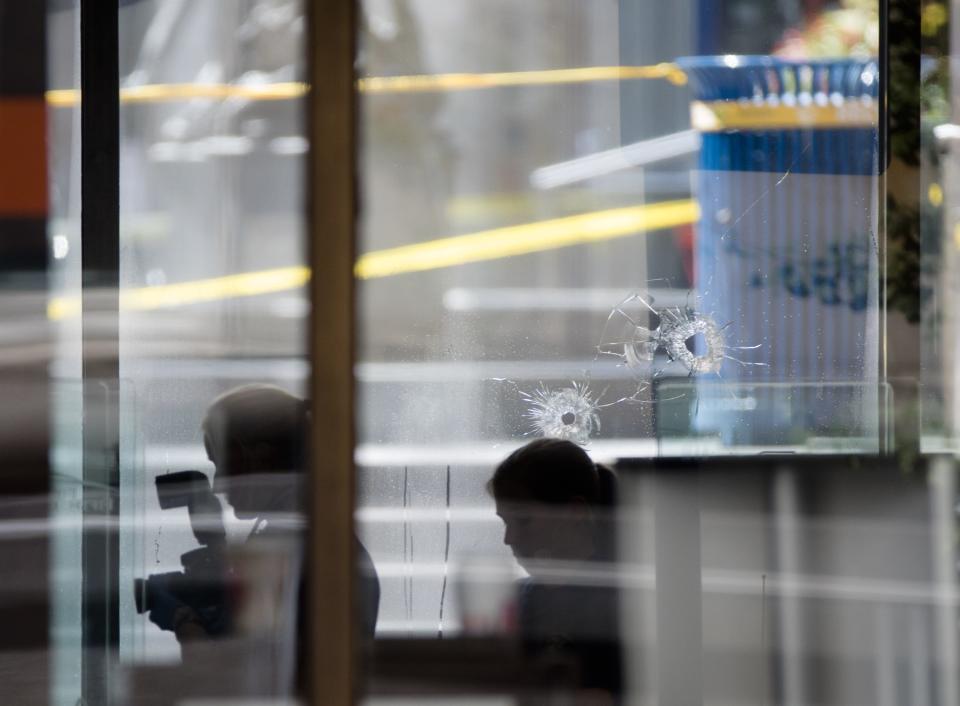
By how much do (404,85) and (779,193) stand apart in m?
0.74

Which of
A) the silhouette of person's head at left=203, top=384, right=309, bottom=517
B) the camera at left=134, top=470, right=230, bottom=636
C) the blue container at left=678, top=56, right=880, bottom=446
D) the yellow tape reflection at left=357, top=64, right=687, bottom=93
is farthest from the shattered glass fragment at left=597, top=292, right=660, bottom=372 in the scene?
the camera at left=134, top=470, right=230, bottom=636

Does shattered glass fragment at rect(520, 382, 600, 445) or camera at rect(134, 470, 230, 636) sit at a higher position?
shattered glass fragment at rect(520, 382, 600, 445)

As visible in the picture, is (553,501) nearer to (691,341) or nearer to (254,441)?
(691,341)

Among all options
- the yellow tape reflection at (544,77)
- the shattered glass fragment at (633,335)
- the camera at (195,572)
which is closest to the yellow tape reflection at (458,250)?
the shattered glass fragment at (633,335)

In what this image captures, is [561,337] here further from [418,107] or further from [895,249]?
[895,249]

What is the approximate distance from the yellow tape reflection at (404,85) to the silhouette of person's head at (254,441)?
0.56 m

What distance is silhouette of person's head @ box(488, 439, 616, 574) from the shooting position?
213cm

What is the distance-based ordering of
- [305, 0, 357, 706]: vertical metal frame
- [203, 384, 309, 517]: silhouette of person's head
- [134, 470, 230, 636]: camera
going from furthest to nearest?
[134, 470, 230, 636]: camera, [203, 384, 309, 517]: silhouette of person's head, [305, 0, 357, 706]: vertical metal frame

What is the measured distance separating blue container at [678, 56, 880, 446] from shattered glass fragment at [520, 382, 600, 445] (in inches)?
10.4

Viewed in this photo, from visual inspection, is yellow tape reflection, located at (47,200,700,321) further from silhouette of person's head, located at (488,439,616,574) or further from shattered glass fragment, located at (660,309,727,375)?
silhouette of person's head, located at (488,439,616,574)

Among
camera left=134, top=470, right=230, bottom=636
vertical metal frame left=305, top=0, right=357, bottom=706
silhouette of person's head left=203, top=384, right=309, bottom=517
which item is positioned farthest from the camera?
camera left=134, top=470, right=230, bottom=636

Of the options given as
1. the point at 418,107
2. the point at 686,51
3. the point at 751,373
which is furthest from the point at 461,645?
the point at 686,51

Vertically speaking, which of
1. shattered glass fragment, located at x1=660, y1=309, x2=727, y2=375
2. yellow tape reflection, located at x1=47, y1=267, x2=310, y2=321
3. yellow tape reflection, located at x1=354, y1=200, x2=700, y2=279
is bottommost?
shattered glass fragment, located at x1=660, y1=309, x2=727, y2=375

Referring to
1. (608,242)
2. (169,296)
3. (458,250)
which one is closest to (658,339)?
(608,242)
